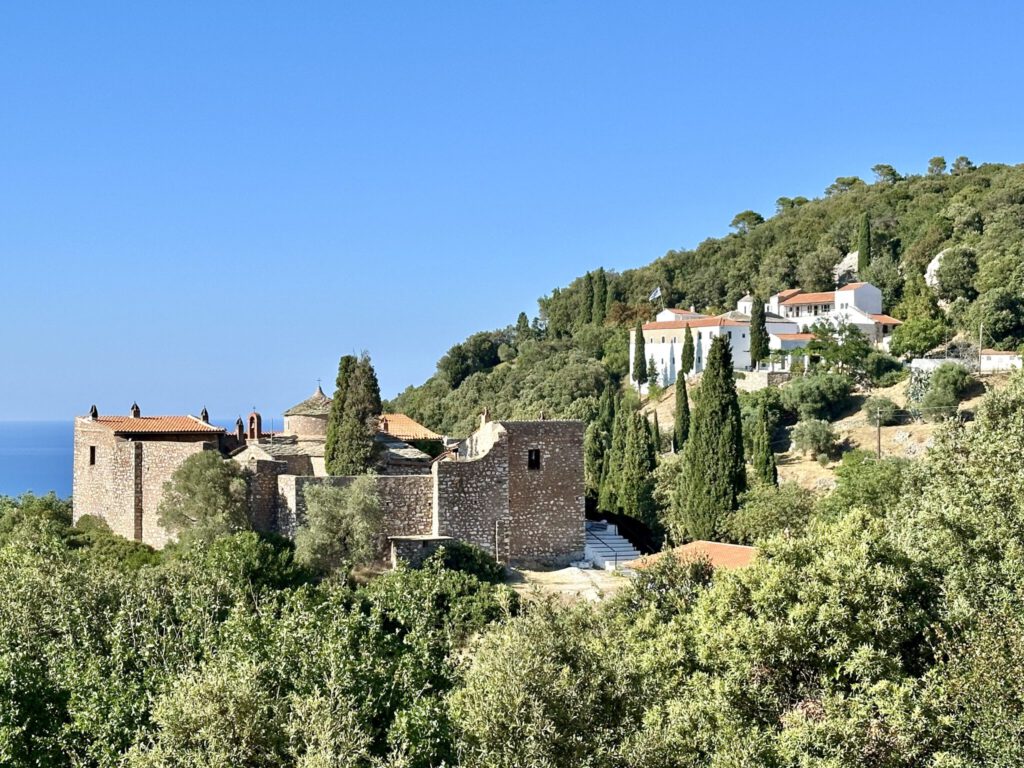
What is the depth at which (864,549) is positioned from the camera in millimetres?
17609

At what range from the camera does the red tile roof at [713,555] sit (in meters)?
24.9

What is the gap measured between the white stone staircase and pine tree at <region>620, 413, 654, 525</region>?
710 centimetres

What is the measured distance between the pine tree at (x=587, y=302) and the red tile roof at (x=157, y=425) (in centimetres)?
5644

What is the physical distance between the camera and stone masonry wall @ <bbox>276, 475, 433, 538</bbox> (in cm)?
2684

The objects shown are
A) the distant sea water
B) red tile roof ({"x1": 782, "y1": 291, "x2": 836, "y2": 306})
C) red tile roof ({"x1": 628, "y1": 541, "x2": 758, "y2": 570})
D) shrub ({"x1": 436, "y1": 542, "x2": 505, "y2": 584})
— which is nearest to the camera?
red tile roof ({"x1": 628, "y1": 541, "x2": 758, "y2": 570})

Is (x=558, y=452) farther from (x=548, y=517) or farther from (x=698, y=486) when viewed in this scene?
(x=698, y=486)

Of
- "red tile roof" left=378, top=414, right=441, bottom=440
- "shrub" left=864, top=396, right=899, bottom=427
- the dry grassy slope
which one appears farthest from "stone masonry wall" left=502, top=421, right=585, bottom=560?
"shrub" left=864, top=396, right=899, bottom=427

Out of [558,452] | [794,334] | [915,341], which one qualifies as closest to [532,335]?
[794,334]

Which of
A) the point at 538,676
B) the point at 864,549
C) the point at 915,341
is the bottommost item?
the point at 538,676

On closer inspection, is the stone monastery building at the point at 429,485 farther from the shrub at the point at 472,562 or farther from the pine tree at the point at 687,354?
the pine tree at the point at 687,354

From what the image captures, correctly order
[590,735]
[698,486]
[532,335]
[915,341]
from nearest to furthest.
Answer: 1. [590,735]
2. [698,486]
3. [915,341]
4. [532,335]

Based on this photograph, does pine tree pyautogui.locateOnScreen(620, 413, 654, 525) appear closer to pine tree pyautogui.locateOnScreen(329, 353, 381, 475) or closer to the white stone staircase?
the white stone staircase

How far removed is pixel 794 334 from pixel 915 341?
8.68 metres

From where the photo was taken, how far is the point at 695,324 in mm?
71562
